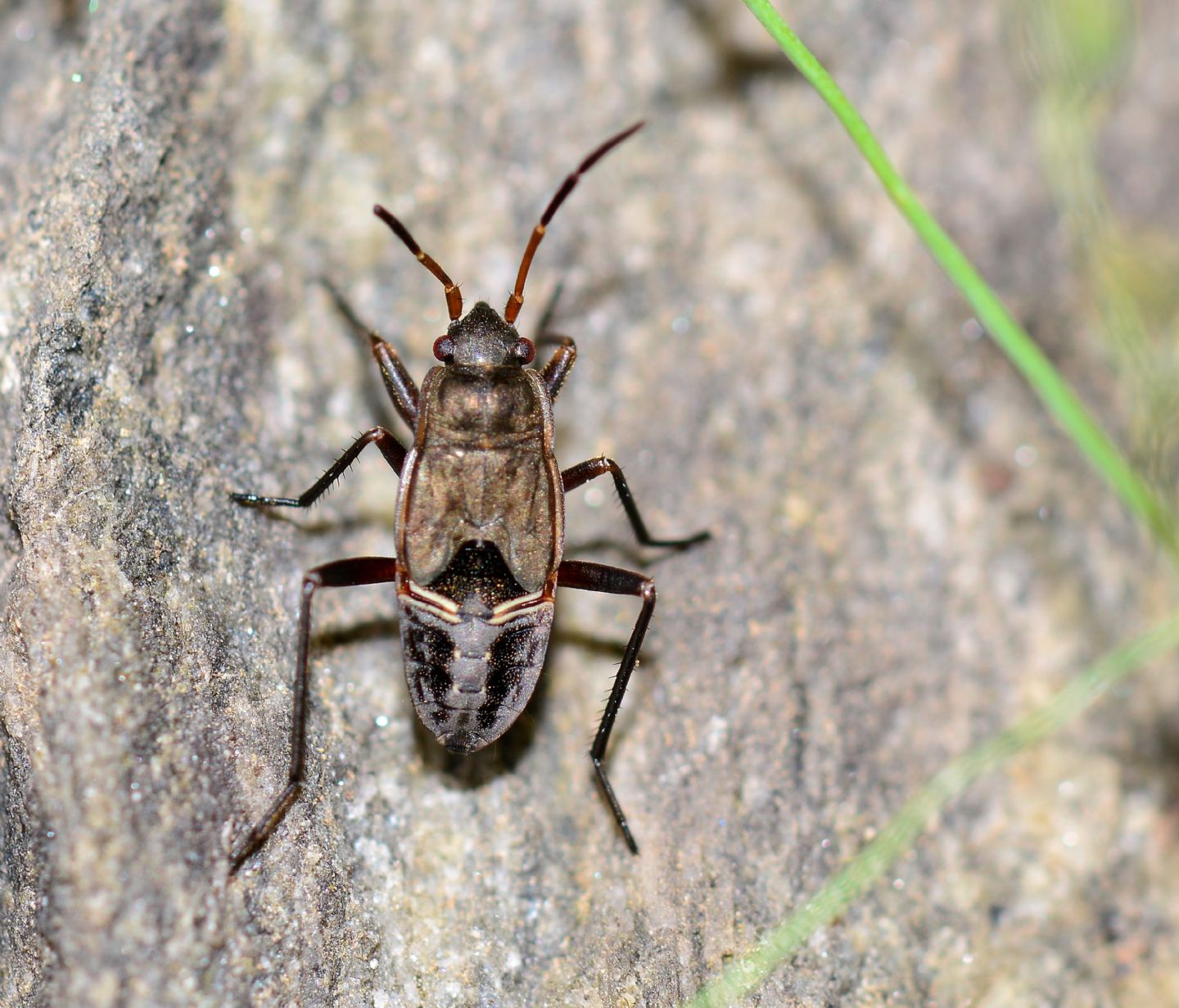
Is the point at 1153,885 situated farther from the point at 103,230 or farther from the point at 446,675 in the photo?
the point at 103,230

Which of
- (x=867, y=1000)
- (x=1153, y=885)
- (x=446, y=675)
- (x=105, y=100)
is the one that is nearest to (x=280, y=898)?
(x=446, y=675)

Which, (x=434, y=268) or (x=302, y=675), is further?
(x=434, y=268)

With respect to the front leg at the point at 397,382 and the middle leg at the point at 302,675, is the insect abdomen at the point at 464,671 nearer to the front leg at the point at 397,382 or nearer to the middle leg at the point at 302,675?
the middle leg at the point at 302,675

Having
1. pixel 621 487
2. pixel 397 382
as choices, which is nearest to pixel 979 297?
pixel 621 487

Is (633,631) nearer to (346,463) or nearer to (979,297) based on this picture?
(346,463)

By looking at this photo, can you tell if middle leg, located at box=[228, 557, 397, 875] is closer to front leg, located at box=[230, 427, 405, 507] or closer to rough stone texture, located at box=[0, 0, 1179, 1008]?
rough stone texture, located at box=[0, 0, 1179, 1008]

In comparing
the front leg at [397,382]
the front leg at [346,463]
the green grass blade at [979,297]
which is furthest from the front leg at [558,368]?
the green grass blade at [979,297]
